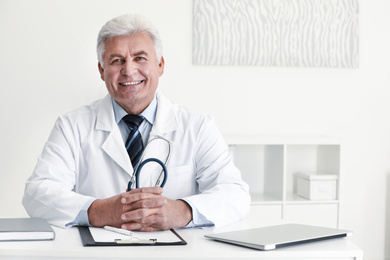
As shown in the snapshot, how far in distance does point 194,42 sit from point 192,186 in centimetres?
186

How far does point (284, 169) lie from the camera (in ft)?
12.2

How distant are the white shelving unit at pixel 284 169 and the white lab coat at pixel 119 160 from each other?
1372mm

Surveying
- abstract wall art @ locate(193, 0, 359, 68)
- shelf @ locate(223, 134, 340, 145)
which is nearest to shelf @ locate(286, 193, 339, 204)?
shelf @ locate(223, 134, 340, 145)

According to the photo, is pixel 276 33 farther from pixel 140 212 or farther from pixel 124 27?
pixel 140 212

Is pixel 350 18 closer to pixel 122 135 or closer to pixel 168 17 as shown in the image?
pixel 168 17

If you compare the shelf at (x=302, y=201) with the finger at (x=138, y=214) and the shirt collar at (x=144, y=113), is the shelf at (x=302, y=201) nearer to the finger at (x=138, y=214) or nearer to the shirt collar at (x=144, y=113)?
the shirt collar at (x=144, y=113)

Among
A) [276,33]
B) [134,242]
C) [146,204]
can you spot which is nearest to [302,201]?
[276,33]

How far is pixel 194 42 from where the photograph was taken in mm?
3941

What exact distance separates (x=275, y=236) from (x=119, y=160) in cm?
77

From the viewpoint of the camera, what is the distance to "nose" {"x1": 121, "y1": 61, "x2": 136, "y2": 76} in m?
2.26

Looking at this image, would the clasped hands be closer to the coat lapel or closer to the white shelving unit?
the coat lapel

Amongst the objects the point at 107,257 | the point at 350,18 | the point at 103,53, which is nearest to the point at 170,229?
the point at 107,257

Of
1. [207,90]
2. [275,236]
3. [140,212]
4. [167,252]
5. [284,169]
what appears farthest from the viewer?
[207,90]

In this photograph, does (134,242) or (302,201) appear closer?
(134,242)
